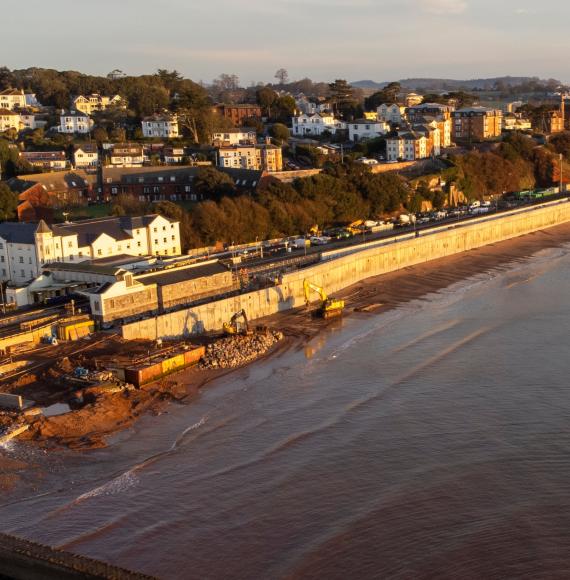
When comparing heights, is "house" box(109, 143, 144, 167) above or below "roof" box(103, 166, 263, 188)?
above

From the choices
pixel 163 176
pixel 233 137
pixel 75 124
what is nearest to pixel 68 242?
pixel 163 176

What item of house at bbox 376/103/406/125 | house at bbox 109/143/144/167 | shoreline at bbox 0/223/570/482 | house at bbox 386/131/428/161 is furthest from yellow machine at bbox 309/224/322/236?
house at bbox 376/103/406/125

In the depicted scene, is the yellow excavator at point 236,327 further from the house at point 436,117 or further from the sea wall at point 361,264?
the house at point 436,117

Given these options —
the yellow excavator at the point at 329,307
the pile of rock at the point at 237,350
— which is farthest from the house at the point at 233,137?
the pile of rock at the point at 237,350

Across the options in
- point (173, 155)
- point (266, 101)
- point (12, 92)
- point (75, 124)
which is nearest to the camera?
point (173, 155)

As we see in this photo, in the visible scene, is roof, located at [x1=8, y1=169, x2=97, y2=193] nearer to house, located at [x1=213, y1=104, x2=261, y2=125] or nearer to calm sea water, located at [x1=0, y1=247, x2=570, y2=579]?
calm sea water, located at [x1=0, y1=247, x2=570, y2=579]

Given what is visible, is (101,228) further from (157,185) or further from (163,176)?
(163,176)
